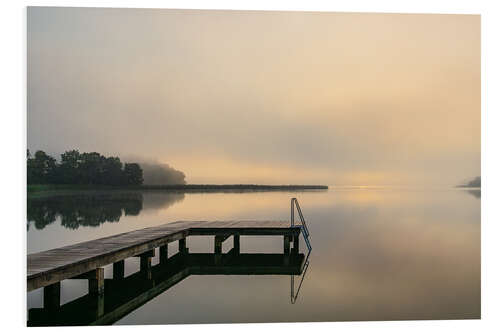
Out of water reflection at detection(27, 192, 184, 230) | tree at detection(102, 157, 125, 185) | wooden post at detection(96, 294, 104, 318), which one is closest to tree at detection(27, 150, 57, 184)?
water reflection at detection(27, 192, 184, 230)

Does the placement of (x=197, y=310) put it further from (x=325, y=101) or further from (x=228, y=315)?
(x=325, y=101)

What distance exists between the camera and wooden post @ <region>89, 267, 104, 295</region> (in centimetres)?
666

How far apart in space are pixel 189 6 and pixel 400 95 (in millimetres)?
3583

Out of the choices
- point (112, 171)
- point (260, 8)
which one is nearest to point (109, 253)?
point (260, 8)

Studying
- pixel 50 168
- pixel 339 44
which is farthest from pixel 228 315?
pixel 339 44

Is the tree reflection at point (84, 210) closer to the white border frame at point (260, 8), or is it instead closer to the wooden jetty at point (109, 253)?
the wooden jetty at point (109, 253)

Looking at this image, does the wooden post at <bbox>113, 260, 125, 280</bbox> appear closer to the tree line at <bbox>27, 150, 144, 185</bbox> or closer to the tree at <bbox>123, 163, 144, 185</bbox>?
the tree line at <bbox>27, 150, 144, 185</bbox>

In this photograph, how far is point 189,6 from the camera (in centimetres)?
674

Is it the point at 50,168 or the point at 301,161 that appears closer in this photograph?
the point at 50,168

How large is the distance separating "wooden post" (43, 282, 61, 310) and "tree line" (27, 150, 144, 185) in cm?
124

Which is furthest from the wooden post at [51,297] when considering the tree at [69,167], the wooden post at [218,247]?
the wooden post at [218,247]

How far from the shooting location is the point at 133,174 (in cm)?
1170

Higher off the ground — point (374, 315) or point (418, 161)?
point (418, 161)

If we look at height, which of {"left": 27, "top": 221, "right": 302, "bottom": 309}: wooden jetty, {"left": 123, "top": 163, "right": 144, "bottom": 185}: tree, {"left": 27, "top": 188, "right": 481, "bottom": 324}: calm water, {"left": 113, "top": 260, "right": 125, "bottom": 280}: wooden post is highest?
{"left": 123, "top": 163, "right": 144, "bottom": 185}: tree
